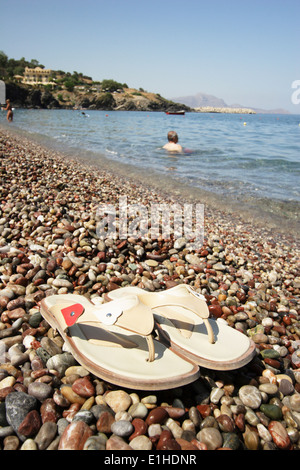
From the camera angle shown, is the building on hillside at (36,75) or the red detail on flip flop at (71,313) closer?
the red detail on flip flop at (71,313)

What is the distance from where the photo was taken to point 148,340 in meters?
1.73

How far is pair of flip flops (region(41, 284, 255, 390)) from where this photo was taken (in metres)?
1.66

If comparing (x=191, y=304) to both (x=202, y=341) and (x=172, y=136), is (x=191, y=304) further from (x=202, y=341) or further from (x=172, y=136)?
(x=172, y=136)

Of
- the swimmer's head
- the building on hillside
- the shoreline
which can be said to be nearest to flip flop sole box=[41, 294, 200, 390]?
the shoreline

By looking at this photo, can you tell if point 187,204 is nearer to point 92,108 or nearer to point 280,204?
point 280,204

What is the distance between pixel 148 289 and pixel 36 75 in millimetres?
149897

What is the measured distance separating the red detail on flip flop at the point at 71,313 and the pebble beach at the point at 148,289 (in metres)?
0.21

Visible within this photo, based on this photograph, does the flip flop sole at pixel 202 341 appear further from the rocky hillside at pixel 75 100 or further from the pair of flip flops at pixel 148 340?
the rocky hillside at pixel 75 100

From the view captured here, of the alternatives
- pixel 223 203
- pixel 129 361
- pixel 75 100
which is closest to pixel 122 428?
pixel 129 361

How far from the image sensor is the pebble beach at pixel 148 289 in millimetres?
1442

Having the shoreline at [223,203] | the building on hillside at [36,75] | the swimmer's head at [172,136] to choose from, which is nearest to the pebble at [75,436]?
the shoreline at [223,203]

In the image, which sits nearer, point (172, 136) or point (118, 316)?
point (118, 316)

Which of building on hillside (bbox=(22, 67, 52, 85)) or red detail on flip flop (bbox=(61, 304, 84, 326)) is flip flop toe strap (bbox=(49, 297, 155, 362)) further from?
building on hillside (bbox=(22, 67, 52, 85))
